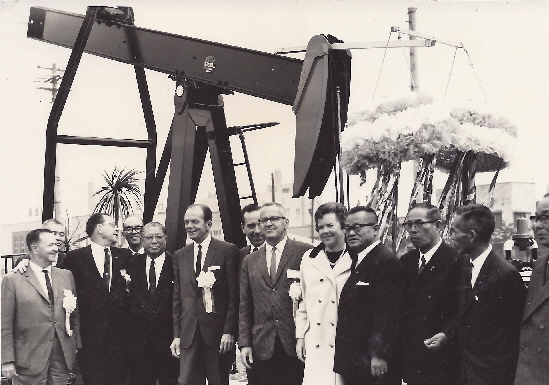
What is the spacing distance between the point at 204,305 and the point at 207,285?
17cm

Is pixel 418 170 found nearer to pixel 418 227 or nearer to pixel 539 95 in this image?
pixel 418 227

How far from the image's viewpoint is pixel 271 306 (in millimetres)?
4367

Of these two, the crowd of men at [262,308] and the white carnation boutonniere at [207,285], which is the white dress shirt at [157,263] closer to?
the crowd of men at [262,308]

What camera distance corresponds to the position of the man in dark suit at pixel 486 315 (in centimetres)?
327

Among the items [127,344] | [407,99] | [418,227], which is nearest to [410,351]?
[418,227]

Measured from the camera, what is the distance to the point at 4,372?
14.8 ft

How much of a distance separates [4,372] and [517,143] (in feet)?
13.3

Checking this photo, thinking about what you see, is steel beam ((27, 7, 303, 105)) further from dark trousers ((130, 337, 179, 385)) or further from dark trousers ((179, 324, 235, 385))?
dark trousers ((130, 337, 179, 385))

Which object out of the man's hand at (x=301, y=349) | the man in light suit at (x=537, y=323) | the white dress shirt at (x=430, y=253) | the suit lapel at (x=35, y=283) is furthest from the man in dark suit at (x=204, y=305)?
the man in light suit at (x=537, y=323)

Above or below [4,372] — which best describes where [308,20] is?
above

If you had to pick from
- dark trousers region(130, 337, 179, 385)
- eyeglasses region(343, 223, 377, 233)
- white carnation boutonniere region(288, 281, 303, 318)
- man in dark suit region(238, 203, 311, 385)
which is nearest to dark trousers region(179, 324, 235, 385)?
dark trousers region(130, 337, 179, 385)

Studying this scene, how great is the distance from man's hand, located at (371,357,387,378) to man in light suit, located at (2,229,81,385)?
250cm

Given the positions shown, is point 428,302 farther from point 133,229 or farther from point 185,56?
point 185,56

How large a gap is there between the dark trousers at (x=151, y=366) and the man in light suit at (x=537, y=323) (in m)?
2.88
